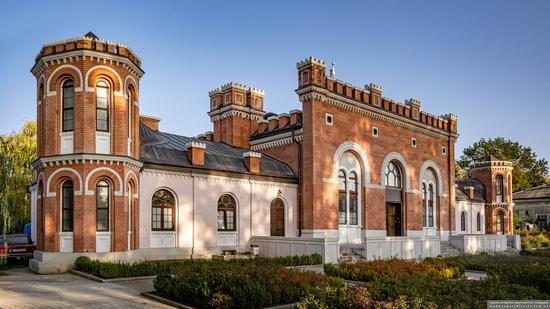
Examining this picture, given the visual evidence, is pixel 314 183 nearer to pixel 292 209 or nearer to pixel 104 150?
pixel 292 209

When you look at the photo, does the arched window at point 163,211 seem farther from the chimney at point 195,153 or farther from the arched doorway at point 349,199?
the arched doorway at point 349,199

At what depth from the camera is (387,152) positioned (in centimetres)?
3078

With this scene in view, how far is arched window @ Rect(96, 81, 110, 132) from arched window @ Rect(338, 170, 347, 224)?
13710 mm

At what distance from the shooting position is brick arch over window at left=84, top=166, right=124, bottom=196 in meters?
18.1

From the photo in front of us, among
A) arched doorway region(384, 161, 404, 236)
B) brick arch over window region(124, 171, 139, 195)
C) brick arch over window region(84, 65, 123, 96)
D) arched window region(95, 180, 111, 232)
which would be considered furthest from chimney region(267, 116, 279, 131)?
arched window region(95, 180, 111, 232)

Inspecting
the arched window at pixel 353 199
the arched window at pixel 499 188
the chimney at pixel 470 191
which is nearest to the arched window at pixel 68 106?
the arched window at pixel 353 199

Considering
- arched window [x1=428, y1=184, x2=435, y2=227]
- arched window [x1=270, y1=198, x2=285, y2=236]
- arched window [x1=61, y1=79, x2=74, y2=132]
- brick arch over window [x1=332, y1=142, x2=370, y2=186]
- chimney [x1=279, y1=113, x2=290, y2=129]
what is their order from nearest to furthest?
arched window [x1=61, y1=79, x2=74, y2=132] → arched window [x1=270, y1=198, x2=285, y2=236] → brick arch over window [x1=332, y1=142, x2=370, y2=186] → chimney [x1=279, y1=113, x2=290, y2=129] → arched window [x1=428, y1=184, x2=435, y2=227]

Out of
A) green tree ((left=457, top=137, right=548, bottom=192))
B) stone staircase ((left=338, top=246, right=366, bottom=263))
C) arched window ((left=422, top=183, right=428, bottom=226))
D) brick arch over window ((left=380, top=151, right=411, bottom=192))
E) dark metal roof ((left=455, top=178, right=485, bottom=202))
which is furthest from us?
green tree ((left=457, top=137, right=548, bottom=192))

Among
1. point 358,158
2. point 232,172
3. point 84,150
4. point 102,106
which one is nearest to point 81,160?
point 84,150

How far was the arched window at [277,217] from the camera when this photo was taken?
2608cm

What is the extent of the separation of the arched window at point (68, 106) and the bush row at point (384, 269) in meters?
11.1

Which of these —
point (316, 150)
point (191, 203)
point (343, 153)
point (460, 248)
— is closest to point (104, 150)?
point (191, 203)

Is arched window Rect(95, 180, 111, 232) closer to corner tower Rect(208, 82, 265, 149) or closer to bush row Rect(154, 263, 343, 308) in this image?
bush row Rect(154, 263, 343, 308)

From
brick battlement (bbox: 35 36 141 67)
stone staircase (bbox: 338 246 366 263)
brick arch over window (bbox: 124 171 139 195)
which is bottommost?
stone staircase (bbox: 338 246 366 263)
